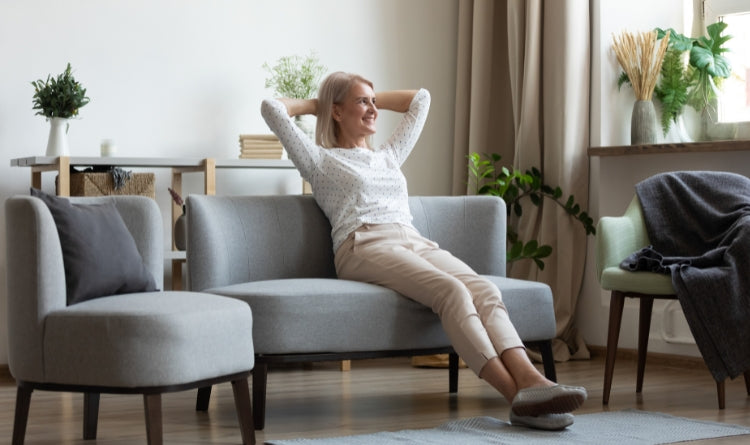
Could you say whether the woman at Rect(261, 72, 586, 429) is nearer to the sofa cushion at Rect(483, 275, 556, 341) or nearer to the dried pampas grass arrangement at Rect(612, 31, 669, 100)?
the sofa cushion at Rect(483, 275, 556, 341)

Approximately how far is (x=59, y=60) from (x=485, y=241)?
189 cm

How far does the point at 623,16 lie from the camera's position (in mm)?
4801

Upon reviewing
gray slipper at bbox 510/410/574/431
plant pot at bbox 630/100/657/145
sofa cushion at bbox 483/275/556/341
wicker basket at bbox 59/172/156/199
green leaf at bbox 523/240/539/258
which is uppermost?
plant pot at bbox 630/100/657/145

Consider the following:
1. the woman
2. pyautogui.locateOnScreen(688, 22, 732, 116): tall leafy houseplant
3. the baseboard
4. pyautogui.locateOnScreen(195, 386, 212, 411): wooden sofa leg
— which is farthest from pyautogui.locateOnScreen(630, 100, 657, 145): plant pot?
pyautogui.locateOnScreen(195, 386, 212, 411): wooden sofa leg

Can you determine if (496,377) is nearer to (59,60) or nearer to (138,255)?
(138,255)

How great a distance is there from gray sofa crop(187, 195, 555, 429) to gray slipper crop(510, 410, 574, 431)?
0.48 meters

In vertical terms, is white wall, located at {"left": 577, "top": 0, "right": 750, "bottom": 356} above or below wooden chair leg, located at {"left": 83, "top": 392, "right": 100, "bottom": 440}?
above

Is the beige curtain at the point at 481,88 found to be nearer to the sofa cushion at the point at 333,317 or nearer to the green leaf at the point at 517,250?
the green leaf at the point at 517,250

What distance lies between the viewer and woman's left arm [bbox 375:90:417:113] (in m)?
3.96

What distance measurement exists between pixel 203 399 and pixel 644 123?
228cm

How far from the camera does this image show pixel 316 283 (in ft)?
10.8

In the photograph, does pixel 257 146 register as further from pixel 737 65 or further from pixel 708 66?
pixel 737 65

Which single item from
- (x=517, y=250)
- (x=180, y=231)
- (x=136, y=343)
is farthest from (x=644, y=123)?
(x=136, y=343)

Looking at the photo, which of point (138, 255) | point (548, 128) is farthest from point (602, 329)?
point (138, 255)
